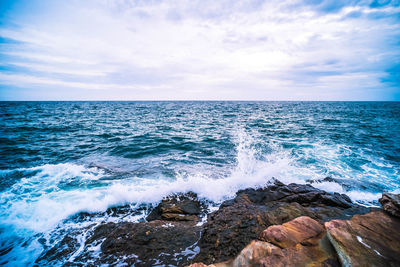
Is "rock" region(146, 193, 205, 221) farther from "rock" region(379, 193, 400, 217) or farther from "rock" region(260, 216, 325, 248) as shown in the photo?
"rock" region(379, 193, 400, 217)

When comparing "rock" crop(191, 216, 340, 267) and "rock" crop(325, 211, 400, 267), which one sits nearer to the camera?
"rock" crop(325, 211, 400, 267)

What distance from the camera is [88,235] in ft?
13.4

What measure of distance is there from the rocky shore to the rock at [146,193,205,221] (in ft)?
0.10

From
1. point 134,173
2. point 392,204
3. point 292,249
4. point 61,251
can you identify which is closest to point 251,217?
point 292,249

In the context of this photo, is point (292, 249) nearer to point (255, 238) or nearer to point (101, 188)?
point (255, 238)

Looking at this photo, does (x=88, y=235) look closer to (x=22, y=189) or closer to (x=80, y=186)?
(x=80, y=186)

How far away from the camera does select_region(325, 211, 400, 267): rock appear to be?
7.37 ft

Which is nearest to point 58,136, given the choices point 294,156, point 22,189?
point 22,189

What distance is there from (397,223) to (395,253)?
103cm

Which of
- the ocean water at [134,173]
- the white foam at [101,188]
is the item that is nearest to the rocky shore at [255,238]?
the ocean water at [134,173]

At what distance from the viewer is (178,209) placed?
5.05 m

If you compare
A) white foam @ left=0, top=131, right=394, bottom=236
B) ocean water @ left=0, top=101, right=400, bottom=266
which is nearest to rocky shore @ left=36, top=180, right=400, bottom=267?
ocean water @ left=0, top=101, right=400, bottom=266

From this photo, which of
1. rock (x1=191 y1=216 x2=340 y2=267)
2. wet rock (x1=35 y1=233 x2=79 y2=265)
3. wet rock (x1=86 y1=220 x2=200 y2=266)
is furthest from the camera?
wet rock (x1=35 y1=233 x2=79 y2=265)

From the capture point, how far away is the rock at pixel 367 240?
7.37 feet
